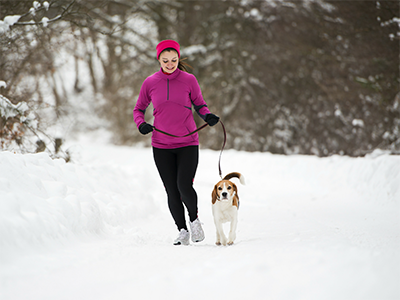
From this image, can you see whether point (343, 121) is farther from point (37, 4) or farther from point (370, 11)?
point (37, 4)

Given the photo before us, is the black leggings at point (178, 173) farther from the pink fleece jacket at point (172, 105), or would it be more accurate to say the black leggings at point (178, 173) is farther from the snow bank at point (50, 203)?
the snow bank at point (50, 203)

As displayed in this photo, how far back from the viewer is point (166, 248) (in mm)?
3758

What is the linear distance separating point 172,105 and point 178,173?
2.40ft

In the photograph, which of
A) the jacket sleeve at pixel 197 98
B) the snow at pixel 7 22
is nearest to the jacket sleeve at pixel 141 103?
the jacket sleeve at pixel 197 98

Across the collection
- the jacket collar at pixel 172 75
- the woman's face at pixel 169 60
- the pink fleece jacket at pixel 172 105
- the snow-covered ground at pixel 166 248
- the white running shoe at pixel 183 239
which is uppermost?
the woman's face at pixel 169 60

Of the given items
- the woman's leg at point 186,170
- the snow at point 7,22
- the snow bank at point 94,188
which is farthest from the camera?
the snow at point 7,22

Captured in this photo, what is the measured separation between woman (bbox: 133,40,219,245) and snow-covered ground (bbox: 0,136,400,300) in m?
0.58

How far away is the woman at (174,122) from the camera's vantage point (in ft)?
13.3

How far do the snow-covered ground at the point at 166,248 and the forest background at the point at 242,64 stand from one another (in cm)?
246

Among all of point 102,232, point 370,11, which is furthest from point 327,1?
point 102,232

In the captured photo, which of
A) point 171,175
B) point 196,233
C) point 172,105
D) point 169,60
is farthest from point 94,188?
point 169,60

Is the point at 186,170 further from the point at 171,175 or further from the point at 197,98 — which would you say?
the point at 197,98

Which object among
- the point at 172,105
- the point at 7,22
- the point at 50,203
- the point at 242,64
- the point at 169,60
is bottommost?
the point at 50,203

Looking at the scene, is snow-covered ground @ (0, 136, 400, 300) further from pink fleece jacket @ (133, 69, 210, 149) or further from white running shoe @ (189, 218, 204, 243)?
pink fleece jacket @ (133, 69, 210, 149)
